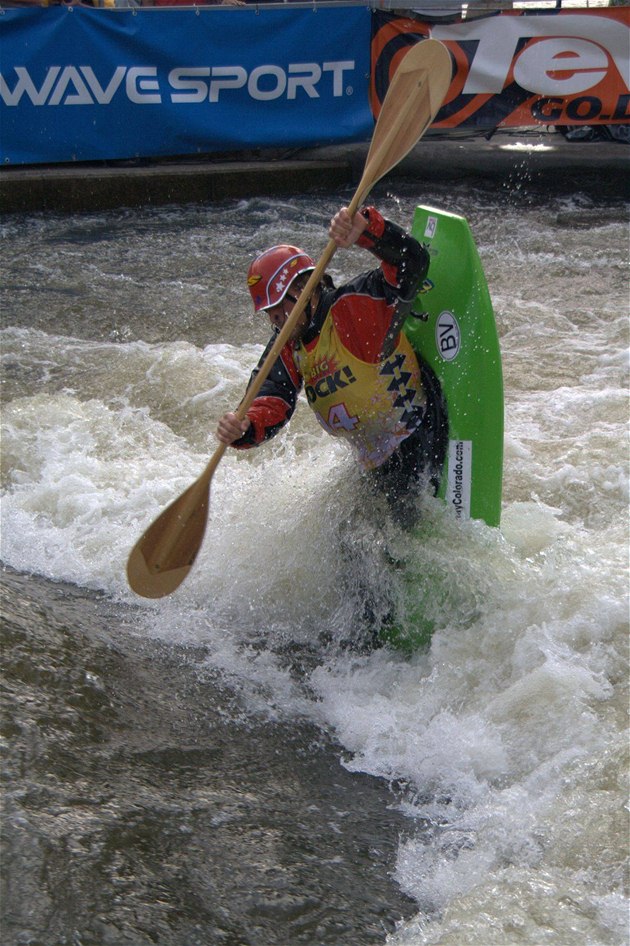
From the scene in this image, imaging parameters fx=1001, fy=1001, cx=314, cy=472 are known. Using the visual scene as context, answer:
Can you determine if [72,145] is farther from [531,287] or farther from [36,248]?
[531,287]

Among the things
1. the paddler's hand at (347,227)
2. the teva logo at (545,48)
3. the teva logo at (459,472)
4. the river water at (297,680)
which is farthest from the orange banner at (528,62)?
the paddler's hand at (347,227)

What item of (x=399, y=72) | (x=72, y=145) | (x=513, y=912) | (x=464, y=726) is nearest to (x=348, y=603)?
(x=464, y=726)

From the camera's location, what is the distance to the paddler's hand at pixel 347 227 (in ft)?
10.3

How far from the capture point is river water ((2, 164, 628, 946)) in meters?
2.28

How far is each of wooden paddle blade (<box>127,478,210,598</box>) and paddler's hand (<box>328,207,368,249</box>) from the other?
0.99 metres

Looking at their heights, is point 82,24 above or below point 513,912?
above

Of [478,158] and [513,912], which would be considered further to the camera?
[478,158]

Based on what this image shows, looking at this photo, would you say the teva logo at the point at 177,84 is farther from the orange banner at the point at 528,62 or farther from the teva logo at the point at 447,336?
the teva logo at the point at 447,336

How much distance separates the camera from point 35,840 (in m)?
2.27

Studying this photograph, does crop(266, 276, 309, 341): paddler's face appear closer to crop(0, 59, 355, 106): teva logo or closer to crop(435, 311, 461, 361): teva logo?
crop(435, 311, 461, 361): teva logo

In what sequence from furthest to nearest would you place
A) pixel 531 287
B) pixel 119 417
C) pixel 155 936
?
pixel 531 287 < pixel 119 417 < pixel 155 936

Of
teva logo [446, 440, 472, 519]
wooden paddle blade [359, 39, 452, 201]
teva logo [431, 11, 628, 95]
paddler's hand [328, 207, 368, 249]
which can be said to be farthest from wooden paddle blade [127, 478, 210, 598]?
teva logo [431, 11, 628, 95]

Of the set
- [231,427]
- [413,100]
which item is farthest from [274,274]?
[413,100]

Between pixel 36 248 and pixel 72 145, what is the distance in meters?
1.41
